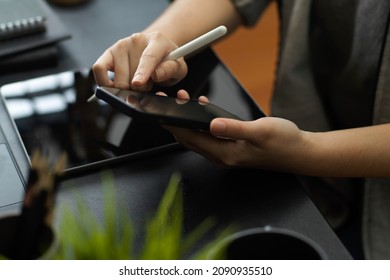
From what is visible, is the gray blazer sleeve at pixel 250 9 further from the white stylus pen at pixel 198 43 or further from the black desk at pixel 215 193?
the black desk at pixel 215 193

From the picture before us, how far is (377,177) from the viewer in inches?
31.9

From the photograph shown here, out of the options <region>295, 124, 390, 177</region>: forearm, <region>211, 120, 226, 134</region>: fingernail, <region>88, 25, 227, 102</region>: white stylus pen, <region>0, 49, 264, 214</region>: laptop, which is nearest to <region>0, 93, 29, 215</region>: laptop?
<region>0, 49, 264, 214</region>: laptop

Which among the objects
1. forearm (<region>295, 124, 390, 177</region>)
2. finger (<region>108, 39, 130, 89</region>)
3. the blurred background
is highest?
finger (<region>108, 39, 130, 89</region>)

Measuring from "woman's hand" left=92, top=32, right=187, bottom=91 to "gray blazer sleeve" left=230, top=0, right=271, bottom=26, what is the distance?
21cm

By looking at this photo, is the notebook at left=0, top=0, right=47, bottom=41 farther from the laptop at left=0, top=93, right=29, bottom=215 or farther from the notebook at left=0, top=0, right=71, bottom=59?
the laptop at left=0, top=93, right=29, bottom=215

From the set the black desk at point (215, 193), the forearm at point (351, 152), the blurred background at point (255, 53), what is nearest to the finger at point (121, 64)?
the black desk at point (215, 193)

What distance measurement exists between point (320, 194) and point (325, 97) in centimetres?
17

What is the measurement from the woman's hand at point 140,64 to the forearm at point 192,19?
0.26 ft

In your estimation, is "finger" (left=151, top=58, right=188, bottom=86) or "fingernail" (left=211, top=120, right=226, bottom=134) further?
"finger" (left=151, top=58, right=188, bottom=86)

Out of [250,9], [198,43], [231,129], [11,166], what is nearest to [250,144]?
[231,129]

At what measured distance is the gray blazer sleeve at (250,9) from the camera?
1.01 metres

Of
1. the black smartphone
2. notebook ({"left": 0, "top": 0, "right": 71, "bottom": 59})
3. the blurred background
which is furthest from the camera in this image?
the blurred background

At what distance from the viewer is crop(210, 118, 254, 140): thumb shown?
25.7 inches

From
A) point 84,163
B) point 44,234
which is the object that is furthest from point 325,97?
point 44,234
